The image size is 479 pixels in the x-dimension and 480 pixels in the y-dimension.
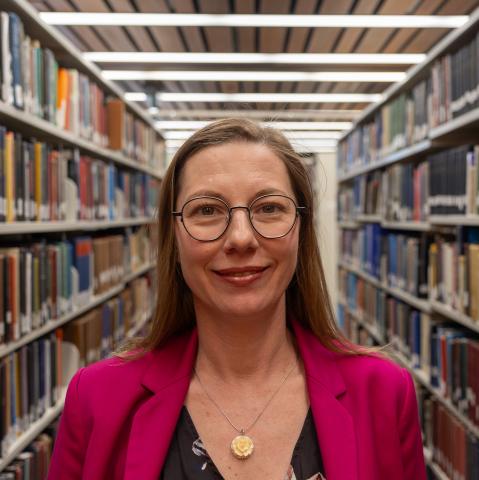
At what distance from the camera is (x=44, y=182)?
99.3 inches

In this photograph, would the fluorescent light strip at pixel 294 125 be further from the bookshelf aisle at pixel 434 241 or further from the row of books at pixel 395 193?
the bookshelf aisle at pixel 434 241

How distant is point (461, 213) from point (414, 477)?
Result: 1669 mm

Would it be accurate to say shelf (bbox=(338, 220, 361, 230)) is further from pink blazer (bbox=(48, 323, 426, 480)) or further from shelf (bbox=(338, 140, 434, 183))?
pink blazer (bbox=(48, 323, 426, 480))

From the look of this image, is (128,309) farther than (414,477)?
Yes

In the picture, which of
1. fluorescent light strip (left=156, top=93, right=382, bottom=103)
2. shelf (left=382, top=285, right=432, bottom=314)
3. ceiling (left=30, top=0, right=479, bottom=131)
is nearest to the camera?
shelf (left=382, top=285, right=432, bottom=314)

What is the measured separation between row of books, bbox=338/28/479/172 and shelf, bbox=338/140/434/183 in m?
0.06

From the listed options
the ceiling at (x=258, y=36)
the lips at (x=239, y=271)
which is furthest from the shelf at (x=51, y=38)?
the lips at (x=239, y=271)

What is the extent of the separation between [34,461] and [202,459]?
5.01 feet

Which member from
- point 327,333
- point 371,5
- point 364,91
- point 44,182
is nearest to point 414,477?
point 327,333

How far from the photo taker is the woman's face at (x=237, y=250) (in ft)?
3.72

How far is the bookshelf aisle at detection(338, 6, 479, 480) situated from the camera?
8.30ft

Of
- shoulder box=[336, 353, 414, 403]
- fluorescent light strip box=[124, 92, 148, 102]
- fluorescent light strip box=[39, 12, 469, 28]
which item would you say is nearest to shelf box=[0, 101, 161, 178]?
fluorescent light strip box=[39, 12, 469, 28]

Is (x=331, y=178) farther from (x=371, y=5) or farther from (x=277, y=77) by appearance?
(x=371, y=5)

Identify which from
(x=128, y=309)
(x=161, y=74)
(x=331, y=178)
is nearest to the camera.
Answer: (x=128, y=309)
